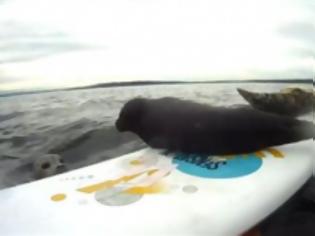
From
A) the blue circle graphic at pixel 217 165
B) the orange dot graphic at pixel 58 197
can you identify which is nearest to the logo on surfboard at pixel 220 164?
the blue circle graphic at pixel 217 165

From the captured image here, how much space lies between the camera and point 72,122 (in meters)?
0.62

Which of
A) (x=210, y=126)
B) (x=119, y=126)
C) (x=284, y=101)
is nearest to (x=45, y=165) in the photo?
(x=119, y=126)

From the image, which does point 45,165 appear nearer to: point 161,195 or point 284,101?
point 161,195

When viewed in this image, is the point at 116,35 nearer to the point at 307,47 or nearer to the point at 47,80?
the point at 47,80

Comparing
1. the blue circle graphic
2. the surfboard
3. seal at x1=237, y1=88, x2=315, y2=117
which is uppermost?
seal at x1=237, y1=88, x2=315, y2=117

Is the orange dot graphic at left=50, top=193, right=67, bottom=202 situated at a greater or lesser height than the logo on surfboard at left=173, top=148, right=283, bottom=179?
lesser

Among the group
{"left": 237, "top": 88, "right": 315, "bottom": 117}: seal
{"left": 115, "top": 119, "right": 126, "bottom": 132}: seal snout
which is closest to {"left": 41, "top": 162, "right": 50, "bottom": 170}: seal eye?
{"left": 115, "top": 119, "right": 126, "bottom": 132}: seal snout

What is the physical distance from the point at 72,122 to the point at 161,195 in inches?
7.6

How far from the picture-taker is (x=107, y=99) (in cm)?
61

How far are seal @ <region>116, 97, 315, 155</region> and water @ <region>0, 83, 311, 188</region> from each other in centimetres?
2

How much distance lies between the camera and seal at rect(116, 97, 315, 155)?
23.8 inches

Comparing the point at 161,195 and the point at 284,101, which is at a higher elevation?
the point at 284,101

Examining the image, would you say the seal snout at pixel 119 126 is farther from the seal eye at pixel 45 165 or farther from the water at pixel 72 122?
the seal eye at pixel 45 165

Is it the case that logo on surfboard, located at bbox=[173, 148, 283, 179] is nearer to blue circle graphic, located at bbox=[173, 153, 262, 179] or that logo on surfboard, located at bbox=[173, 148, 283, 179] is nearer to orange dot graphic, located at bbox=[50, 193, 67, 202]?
blue circle graphic, located at bbox=[173, 153, 262, 179]
